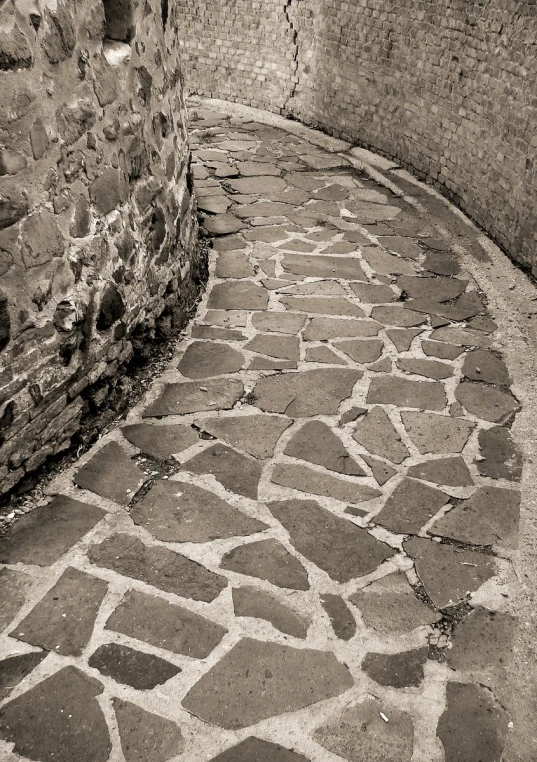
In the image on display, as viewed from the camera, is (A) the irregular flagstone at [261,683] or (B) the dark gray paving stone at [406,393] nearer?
(A) the irregular flagstone at [261,683]

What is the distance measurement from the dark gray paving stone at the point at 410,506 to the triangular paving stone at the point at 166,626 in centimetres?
88

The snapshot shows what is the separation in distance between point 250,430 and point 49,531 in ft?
3.57

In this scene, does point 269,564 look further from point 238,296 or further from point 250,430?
point 238,296

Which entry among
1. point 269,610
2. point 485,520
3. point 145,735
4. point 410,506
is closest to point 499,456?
point 485,520

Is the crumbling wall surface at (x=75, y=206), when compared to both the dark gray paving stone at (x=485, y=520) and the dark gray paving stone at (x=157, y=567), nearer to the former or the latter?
the dark gray paving stone at (x=157, y=567)

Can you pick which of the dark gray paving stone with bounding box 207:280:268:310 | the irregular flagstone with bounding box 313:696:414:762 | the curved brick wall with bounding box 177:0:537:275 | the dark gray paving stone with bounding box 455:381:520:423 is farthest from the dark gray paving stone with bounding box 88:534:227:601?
the curved brick wall with bounding box 177:0:537:275

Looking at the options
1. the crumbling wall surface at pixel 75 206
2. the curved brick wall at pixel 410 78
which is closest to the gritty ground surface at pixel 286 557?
the crumbling wall surface at pixel 75 206

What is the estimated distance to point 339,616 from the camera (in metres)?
2.63

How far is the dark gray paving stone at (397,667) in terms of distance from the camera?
2.41m

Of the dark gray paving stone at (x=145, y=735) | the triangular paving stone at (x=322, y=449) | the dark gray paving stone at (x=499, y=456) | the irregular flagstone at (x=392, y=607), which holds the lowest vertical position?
the dark gray paving stone at (x=145, y=735)

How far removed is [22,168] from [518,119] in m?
3.86

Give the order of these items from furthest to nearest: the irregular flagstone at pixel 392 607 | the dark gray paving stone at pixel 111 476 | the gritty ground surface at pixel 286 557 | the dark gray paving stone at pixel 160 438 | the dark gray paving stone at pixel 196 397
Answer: the dark gray paving stone at pixel 196 397 < the dark gray paving stone at pixel 160 438 < the dark gray paving stone at pixel 111 476 < the irregular flagstone at pixel 392 607 < the gritty ground surface at pixel 286 557

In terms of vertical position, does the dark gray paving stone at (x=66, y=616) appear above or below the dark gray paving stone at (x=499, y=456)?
below

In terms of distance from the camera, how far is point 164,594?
269cm
